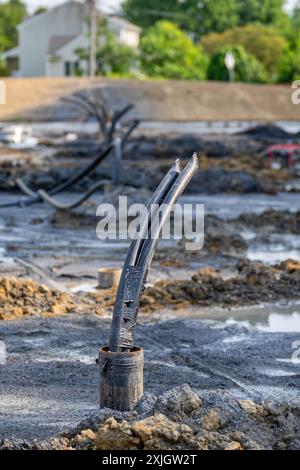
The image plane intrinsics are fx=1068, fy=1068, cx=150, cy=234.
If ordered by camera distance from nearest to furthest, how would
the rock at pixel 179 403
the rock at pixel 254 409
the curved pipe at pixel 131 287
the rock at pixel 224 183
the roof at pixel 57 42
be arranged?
the rock at pixel 179 403
the rock at pixel 254 409
the curved pipe at pixel 131 287
the rock at pixel 224 183
the roof at pixel 57 42

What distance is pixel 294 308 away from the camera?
37.3 feet

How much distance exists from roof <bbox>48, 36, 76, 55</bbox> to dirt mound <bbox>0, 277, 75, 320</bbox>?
73.3 meters

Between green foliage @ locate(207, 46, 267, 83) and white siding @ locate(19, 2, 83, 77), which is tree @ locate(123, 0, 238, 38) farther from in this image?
green foliage @ locate(207, 46, 267, 83)

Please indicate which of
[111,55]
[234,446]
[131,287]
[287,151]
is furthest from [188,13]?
[234,446]

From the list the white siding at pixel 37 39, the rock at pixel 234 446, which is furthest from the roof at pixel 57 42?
the rock at pixel 234 446

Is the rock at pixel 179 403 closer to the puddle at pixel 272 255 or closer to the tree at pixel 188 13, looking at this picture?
the puddle at pixel 272 255

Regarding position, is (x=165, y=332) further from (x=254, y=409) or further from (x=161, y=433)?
(x=161, y=433)

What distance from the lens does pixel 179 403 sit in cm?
616

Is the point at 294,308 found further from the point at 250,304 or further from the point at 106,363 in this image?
the point at 106,363

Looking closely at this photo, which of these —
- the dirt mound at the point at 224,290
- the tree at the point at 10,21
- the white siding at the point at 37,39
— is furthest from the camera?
the tree at the point at 10,21

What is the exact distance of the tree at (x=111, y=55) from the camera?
7350cm

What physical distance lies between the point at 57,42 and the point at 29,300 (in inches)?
2977

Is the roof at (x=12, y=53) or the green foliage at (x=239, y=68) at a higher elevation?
the roof at (x=12, y=53)

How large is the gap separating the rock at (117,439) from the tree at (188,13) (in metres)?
90.7
